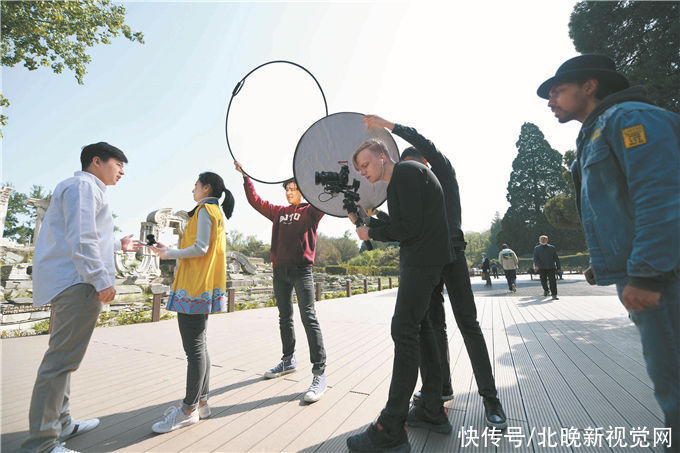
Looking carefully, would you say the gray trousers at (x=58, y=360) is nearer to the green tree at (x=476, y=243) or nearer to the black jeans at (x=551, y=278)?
the black jeans at (x=551, y=278)

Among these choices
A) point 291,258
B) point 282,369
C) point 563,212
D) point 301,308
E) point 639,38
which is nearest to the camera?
point 301,308

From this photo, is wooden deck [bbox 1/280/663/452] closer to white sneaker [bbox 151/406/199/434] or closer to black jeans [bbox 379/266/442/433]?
white sneaker [bbox 151/406/199/434]

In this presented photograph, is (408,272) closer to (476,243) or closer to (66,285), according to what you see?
(66,285)

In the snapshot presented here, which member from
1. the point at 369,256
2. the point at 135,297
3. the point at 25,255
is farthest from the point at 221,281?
the point at 369,256

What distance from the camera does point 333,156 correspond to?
7.45 ft

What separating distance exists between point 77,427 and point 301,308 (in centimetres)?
175

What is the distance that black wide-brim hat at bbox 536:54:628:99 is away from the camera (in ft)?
5.09

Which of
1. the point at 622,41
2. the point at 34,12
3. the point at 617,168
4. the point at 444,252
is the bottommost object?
the point at 444,252

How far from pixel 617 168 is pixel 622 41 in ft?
30.1

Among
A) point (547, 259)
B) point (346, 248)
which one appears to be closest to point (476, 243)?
point (346, 248)

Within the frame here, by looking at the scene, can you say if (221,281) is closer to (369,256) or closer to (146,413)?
(146,413)

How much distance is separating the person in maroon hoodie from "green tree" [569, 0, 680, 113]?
7927 millimetres

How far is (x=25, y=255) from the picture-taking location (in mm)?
12336

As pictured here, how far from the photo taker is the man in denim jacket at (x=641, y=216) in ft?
3.77
